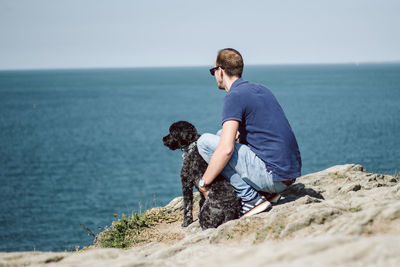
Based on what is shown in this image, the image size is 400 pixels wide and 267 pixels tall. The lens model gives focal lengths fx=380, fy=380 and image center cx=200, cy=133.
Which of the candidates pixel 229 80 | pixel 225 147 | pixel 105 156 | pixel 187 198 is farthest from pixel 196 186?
pixel 105 156

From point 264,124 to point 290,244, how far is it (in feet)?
6.60

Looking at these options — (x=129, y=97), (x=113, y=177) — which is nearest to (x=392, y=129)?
(x=113, y=177)

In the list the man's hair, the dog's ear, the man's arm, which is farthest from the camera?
the dog's ear

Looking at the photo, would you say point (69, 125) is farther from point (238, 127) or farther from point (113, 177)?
point (238, 127)

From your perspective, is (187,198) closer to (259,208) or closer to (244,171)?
(259,208)

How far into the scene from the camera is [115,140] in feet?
203

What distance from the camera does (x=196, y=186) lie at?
606 centimetres

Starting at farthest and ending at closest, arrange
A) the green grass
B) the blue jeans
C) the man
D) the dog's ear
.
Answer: the green grass < the dog's ear < the blue jeans < the man

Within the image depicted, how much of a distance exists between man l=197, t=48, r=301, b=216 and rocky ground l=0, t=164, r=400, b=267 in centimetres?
45

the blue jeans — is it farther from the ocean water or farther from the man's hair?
the ocean water

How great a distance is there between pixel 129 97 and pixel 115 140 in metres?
64.1

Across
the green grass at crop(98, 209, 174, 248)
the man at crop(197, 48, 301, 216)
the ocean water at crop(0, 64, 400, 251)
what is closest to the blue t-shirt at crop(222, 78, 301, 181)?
the man at crop(197, 48, 301, 216)

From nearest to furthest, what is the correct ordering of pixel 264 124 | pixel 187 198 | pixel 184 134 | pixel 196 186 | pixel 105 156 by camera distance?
pixel 264 124, pixel 196 186, pixel 184 134, pixel 187 198, pixel 105 156

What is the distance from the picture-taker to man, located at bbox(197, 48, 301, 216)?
5.11 meters
